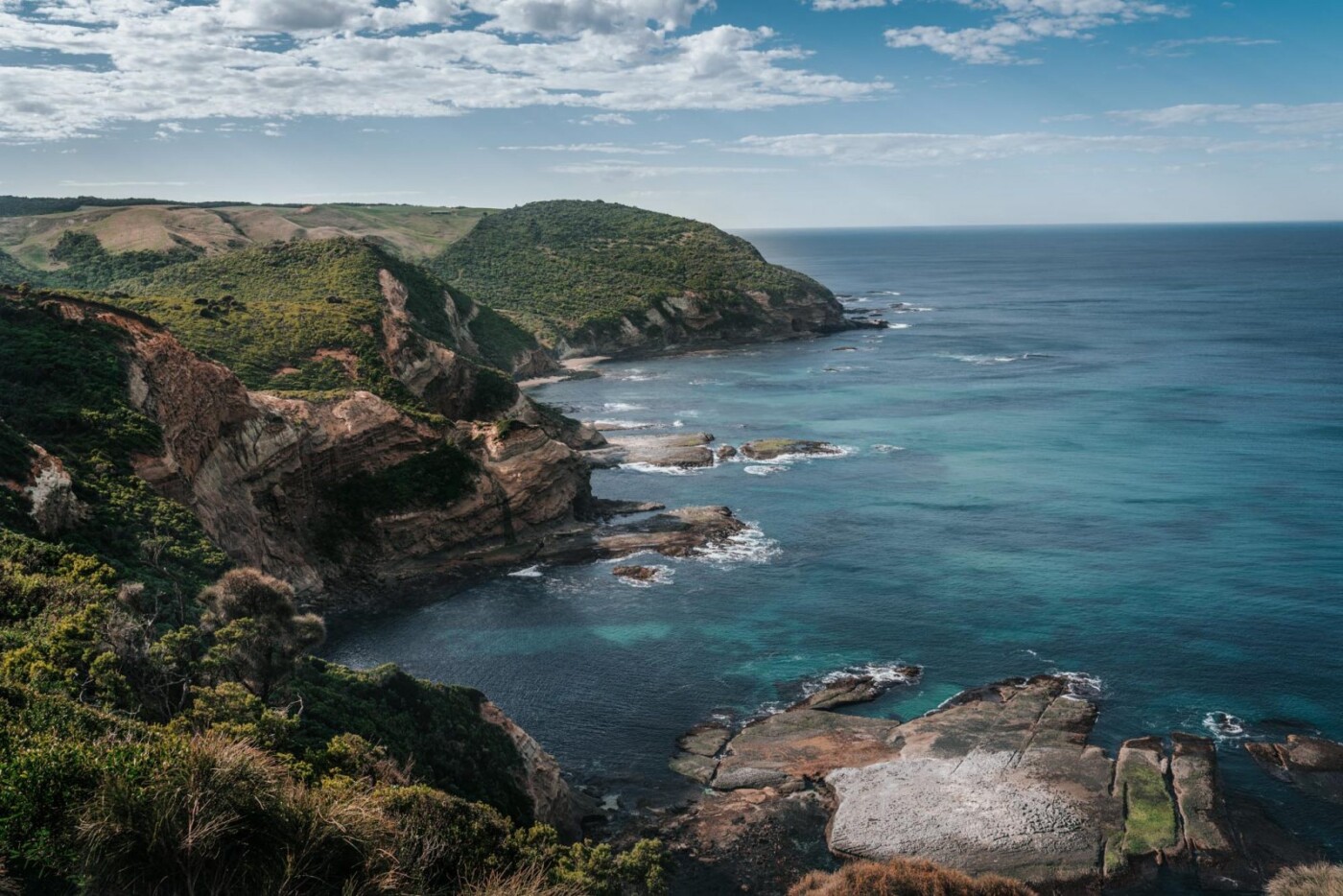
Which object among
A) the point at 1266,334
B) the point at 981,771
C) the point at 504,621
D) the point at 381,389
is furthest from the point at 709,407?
the point at 1266,334

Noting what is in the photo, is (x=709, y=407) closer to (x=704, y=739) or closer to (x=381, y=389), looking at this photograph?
(x=381, y=389)

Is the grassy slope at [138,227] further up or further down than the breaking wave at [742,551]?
further up

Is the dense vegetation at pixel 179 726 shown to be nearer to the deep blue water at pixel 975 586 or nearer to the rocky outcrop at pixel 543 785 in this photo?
the rocky outcrop at pixel 543 785

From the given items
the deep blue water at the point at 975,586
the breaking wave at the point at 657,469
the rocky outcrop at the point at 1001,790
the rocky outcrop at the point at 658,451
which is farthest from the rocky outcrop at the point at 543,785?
the rocky outcrop at the point at 658,451

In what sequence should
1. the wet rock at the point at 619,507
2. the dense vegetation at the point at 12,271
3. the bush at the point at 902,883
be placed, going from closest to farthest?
the bush at the point at 902,883, the wet rock at the point at 619,507, the dense vegetation at the point at 12,271

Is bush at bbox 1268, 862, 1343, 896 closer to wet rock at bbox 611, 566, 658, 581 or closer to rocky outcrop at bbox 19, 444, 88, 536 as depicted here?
wet rock at bbox 611, 566, 658, 581

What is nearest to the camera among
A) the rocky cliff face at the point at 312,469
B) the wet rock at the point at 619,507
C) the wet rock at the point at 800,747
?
the wet rock at the point at 800,747

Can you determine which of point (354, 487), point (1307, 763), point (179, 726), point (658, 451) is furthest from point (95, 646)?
point (658, 451)
